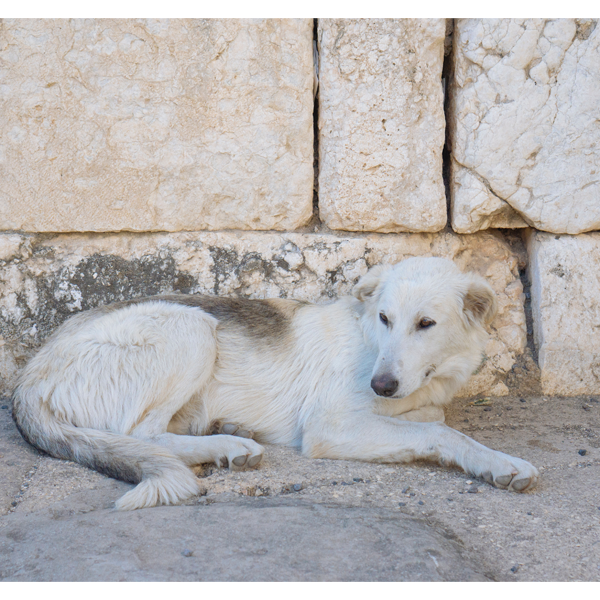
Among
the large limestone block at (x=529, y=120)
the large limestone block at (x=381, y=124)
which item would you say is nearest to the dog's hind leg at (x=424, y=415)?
the large limestone block at (x=381, y=124)

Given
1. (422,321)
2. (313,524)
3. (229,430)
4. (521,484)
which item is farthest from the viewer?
(229,430)

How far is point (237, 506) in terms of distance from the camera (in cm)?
273

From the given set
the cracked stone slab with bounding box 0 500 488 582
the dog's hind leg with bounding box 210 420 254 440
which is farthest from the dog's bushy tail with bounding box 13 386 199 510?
the dog's hind leg with bounding box 210 420 254 440

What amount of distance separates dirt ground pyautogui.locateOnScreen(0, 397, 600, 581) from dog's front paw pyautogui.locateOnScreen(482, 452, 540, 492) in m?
0.05

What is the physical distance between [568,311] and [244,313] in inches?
90.6

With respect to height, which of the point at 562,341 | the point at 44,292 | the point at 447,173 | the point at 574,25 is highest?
the point at 574,25

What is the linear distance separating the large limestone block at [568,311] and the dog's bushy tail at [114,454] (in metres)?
2.78

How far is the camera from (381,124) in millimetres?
4156

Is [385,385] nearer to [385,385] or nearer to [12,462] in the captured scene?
[385,385]

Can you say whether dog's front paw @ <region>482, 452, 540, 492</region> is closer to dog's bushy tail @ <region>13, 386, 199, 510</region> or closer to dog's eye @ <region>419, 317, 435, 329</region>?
dog's eye @ <region>419, 317, 435, 329</region>

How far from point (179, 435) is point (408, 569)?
67.6 inches

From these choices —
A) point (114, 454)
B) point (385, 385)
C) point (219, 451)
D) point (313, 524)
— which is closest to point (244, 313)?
point (219, 451)
